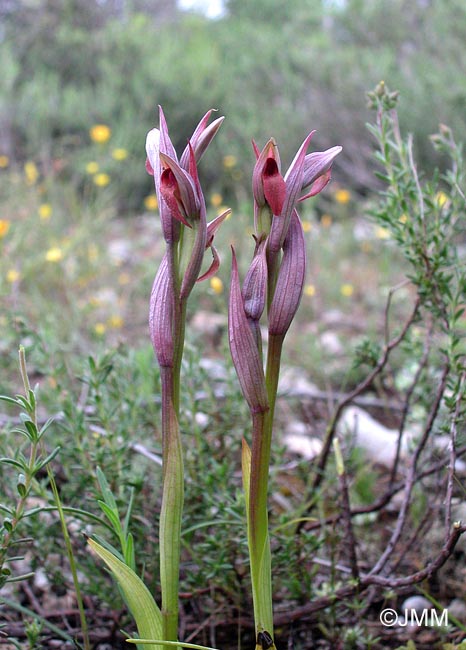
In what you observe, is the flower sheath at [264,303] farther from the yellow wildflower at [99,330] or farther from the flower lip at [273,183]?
the yellow wildflower at [99,330]

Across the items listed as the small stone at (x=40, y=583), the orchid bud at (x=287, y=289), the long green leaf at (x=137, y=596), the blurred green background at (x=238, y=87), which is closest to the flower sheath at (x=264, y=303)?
the orchid bud at (x=287, y=289)

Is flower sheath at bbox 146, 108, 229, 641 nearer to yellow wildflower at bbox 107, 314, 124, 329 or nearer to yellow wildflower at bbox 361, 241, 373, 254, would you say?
yellow wildflower at bbox 107, 314, 124, 329

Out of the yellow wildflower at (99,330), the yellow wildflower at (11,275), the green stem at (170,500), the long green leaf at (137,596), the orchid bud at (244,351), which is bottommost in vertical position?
the long green leaf at (137,596)

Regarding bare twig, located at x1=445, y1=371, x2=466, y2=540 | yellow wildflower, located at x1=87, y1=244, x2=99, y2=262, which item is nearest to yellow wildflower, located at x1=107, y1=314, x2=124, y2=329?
yellow wildflower, located at x1=87, y1=244, x2=99, y2=262

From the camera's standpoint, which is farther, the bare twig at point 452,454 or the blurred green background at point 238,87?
the blurred green background at point 238,87

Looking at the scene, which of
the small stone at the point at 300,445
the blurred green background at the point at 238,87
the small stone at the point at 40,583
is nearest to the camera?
the small stone at the point at 40,583

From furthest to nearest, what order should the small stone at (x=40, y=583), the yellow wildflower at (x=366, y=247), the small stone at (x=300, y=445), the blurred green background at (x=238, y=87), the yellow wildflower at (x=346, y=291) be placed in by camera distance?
1. the blurred green background at (x=238, y=87)
2. the yellow wildflower at (x=366, y=247)
3. the yellow wildflower at (x=346, y=291)
4. the small stone at (x=300, y=445)
5. the small stone at (x=40, y=583)

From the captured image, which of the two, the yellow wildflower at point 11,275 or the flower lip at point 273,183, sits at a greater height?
the yellow wildflower at point 11,275

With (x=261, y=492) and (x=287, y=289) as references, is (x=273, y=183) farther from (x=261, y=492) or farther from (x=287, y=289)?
(x=261, y=492)
